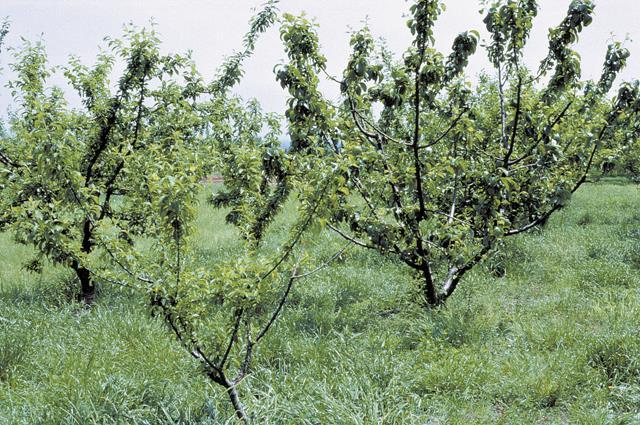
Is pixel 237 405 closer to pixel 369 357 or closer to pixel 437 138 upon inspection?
pixel 369 357

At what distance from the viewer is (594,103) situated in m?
5.58

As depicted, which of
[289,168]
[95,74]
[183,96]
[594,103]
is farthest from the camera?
[183,96]

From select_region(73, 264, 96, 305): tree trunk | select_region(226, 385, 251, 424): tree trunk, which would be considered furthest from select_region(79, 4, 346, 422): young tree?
select_region(73, 264, 96, 305): tree trunk

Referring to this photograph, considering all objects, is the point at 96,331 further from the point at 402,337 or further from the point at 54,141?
the point at 402,337

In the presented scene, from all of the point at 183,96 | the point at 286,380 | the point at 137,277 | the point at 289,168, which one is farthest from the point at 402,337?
the point at 183,96

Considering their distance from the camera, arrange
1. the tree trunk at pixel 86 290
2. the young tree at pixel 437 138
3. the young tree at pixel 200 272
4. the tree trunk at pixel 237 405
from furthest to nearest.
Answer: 1. the tree trunk at pixel 86 290
2. the young tree at pixel 437 138
3. the tree trunk at pixel 237 405
4. the young tree at pixel 200 272

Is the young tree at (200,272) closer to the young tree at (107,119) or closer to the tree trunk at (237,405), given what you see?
the tree trunk at (237,405)

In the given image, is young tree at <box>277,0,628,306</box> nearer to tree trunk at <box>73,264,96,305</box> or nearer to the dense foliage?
the dense foliage

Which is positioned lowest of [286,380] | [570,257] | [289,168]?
[286,380]

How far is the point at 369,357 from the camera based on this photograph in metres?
4.32

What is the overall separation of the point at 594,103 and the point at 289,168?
10.8 feet

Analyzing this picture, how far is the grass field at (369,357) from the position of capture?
11.7 feet

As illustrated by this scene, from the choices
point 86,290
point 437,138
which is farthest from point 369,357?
point 86,290

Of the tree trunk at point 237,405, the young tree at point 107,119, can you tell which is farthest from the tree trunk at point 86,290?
A: the tree trunk at point 237,405
